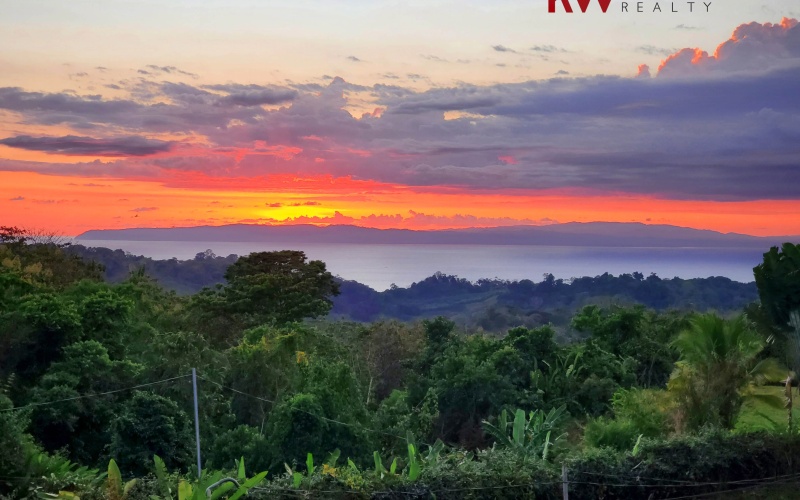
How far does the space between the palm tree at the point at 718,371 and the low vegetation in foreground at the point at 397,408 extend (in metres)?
0.02

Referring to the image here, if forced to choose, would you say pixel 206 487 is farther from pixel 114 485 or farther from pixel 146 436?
pixel 146 436

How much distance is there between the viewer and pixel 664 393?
13828 mm

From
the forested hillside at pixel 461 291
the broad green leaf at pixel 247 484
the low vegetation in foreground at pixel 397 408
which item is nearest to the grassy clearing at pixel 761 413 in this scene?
the low vegetation in foreground at pixel 397 408

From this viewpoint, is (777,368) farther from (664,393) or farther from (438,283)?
(438,283)

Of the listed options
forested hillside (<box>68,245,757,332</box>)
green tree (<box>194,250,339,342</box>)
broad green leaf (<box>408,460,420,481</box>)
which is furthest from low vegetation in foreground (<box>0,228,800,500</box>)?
forested hillside (<box>68,245,757,332</box>)

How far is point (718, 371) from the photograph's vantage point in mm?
12586

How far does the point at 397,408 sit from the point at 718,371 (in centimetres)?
548

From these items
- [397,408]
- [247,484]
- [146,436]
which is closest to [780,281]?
[397,408]

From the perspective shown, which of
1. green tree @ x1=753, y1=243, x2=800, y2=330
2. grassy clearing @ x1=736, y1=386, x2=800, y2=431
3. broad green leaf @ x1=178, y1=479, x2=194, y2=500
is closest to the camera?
broad green leaf @ x1=178, y1=479, x2=194, y2=500

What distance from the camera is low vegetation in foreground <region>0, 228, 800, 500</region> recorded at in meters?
8.84

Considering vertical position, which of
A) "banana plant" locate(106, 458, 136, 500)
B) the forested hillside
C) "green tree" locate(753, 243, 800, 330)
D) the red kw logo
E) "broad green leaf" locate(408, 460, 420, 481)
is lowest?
the forested hillside

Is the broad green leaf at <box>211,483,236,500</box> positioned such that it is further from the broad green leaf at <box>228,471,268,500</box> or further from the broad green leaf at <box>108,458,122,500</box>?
the broad green leaf at <box>108,458,122,500</box>

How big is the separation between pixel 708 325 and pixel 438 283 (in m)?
49.5

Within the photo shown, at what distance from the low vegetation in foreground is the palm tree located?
0.08 ft
